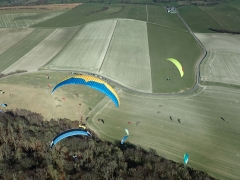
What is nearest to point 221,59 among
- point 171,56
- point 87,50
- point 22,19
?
point 171,56

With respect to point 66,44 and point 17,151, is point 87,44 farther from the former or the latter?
point 17,151

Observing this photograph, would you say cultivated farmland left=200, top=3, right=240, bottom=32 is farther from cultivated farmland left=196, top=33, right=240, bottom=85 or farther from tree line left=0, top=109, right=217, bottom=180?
tree line left=0, top=109, right=217, bottom=180

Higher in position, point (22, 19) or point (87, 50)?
point (22, 19)

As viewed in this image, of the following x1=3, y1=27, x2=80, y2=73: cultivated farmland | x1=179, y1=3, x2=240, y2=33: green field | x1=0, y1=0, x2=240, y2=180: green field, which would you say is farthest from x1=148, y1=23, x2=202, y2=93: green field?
x1=3, y1=27, x2=80, y2=73: cultivated farmland

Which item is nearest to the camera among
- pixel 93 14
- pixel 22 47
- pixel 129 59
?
pixel 129 59

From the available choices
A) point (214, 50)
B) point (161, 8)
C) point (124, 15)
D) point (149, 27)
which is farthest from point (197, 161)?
point (161, 8)

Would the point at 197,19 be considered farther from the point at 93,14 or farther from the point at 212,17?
the point at 93,14
